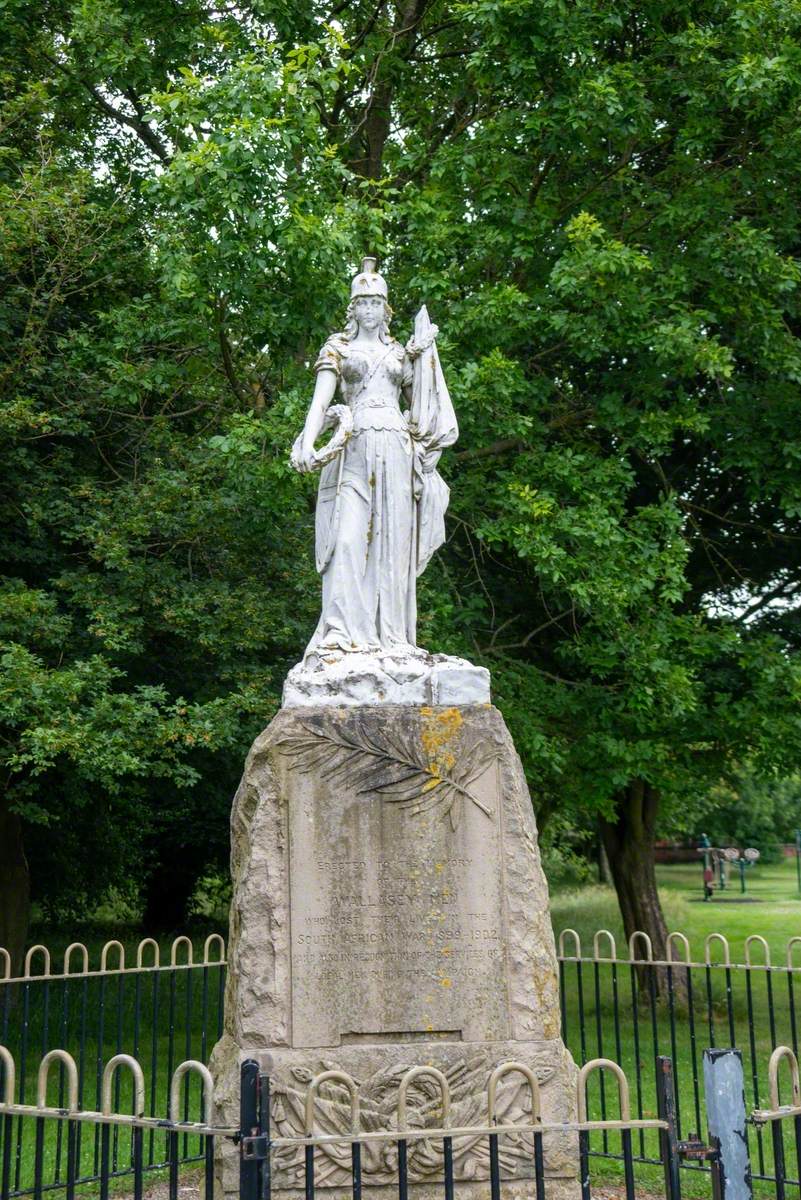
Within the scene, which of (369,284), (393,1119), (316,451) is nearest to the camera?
(393,1119)

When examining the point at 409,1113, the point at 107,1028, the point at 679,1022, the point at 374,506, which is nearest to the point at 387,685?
the point at 374,506

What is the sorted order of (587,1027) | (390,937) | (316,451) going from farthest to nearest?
(587,1027) → (316,451) → (390,937)

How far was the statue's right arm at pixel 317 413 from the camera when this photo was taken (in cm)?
632

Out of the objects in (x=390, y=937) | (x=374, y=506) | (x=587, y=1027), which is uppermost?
(x=374, y=506)

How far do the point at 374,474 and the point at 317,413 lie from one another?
1.35ft

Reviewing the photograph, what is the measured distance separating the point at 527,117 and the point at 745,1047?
27.3 feet

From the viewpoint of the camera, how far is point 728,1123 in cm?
336

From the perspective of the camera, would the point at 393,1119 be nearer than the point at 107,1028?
Yes

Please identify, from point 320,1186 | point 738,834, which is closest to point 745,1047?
point 320,1186

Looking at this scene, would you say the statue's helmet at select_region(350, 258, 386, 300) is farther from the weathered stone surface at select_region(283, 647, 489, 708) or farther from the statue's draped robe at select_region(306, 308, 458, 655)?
the weathered stone surface at select_region(283, 647, 489, 708)

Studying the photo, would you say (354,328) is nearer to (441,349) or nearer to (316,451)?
(316,451)

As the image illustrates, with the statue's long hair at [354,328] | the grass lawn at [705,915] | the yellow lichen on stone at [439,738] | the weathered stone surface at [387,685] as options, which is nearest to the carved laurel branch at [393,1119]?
the yellow lichen on stone at [439,738]

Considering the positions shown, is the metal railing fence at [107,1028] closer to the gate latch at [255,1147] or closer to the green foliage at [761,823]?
the gate latch at [255,1147]

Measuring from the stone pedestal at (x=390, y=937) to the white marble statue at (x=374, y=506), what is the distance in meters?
0.16
